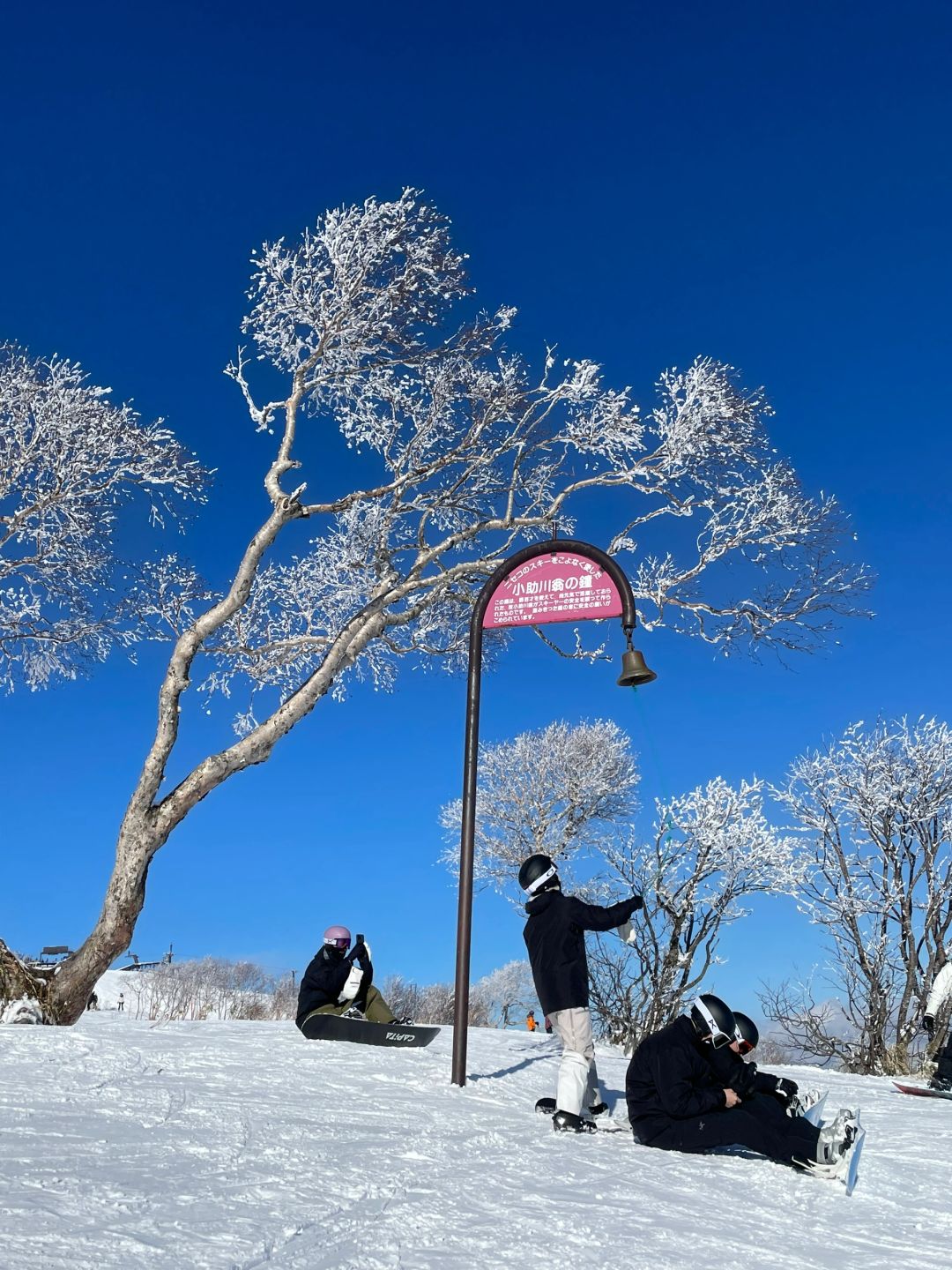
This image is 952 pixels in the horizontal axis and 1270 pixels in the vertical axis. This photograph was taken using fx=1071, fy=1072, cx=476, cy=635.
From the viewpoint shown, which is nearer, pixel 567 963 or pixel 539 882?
pixel 567 963

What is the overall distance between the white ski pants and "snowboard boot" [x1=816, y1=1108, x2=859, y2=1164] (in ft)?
4.70

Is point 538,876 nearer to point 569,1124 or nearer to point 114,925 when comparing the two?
point 569,1124

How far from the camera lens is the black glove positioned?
639 cm

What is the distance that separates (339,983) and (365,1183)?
6.61 m

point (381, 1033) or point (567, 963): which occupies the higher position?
point (567, 963)

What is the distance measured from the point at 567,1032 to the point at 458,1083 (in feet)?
5.04

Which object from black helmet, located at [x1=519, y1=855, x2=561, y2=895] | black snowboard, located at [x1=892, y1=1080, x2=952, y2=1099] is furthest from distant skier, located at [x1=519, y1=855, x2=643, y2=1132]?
black snowboard, located at [x1=892, y1=1080, x2=952, y2=1099]

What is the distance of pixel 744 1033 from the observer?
5.98m

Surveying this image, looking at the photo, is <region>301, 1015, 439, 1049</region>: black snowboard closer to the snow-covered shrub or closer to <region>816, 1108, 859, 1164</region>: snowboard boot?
the snow-covered shrub

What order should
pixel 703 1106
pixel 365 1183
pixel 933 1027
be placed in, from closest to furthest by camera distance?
pixel 365 1183 < pixel 703 1106 < pixel 933 1027

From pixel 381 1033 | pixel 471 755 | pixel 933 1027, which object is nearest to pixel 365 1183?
pixel 471 755

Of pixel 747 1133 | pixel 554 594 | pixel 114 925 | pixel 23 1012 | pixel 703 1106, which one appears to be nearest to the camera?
pixel 747 1133

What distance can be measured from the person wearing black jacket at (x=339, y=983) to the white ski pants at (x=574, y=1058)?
4146 mm

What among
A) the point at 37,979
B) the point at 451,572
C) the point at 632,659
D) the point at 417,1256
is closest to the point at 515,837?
the point at 451,572
